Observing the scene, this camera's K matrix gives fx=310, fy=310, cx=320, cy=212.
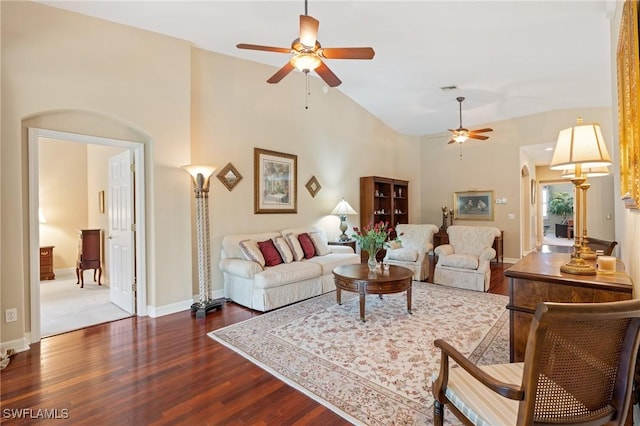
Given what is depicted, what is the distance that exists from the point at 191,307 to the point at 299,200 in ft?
8.80

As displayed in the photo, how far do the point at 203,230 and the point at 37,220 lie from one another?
1625 millimetres

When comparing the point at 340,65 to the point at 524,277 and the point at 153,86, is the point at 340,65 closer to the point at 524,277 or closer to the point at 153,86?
the point at 153,86

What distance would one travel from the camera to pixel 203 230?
4078 mm

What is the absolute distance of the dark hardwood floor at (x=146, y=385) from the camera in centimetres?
200

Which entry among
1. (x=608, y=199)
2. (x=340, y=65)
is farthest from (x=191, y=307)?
(x=608, y=199)

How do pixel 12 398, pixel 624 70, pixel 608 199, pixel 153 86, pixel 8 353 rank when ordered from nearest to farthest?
pixel 624 70 < pixel 12 398 < pixel 8 353 < pixel 153 86 < pixel 608 199

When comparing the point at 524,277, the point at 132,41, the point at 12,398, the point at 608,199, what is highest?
the point at 132,41

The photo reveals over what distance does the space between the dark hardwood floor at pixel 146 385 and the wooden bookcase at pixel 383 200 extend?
4024mm

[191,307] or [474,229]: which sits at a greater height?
[474,229]

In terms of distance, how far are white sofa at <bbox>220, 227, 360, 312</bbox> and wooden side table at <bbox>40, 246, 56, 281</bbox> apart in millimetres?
3780

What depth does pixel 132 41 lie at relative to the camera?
11.9ft

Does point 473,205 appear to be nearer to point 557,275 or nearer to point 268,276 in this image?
point 268,276
